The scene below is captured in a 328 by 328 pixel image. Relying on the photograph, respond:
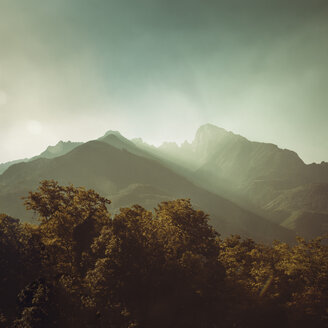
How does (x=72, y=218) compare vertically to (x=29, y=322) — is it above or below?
above

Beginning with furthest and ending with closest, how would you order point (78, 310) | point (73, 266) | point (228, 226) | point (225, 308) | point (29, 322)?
point (228, 226)
point (73, 266)
point (225, 308)
point (78, 310)
point (29, 322)

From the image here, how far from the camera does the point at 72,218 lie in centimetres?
2747

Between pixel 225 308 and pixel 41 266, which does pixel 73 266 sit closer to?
pixel 41 266

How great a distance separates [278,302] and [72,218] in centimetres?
2405

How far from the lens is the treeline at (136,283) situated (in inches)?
683

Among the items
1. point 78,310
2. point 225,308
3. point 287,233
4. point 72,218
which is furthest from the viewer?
point 287,233

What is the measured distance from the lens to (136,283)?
1884 centimetres

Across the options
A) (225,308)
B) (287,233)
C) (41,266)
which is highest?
(225,308)

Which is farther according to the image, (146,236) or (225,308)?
(146,236)

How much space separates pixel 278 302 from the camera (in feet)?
70.9

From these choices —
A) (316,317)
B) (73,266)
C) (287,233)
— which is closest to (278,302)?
(316,317)

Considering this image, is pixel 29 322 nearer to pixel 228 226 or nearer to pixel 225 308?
pixel 225 308

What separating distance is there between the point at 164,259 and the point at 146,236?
2873 millimetres

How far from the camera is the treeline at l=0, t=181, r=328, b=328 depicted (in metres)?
17.4
